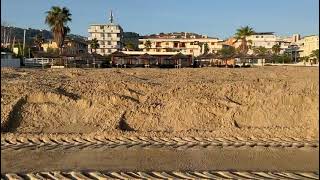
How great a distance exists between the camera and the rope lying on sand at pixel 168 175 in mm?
7762

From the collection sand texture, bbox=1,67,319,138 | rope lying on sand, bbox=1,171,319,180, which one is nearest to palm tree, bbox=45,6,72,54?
sand texture, bbox=1,67,319,138

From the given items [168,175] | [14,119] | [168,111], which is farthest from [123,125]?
[168,175]

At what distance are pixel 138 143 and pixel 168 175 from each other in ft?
9.22

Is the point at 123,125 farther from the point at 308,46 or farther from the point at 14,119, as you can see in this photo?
the point at 308,46

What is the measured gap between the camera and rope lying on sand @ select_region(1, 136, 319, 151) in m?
10.3

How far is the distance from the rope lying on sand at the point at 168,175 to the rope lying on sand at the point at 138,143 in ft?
6.98

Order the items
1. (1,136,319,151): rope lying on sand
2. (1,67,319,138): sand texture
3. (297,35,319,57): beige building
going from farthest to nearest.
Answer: (297,35,319,57): beige building, (1,67,319,138): sand texture, (1,136,319,151): rope lying on sand

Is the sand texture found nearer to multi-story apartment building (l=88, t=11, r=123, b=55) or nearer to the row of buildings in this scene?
the row of buildings

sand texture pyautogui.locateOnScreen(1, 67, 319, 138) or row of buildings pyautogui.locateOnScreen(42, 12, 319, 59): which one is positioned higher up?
row of buildings pyautogui.locateOnScreen(42, 12, 319, 59)

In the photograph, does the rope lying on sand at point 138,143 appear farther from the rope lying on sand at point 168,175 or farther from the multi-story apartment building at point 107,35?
the multi-story apartment building at point 107,35

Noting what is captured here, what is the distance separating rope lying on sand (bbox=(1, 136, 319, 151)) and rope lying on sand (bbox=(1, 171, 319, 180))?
6.98 ft

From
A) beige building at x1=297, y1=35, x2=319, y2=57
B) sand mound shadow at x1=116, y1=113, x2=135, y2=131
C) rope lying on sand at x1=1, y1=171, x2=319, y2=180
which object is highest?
beige building at x1=297, y1=35, x2=319, y2=57

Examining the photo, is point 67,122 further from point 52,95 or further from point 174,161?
point 174,161

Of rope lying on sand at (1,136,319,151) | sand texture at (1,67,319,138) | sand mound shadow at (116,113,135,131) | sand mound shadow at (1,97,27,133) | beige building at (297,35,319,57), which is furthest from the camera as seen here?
beige building at (297,35,319,57)
